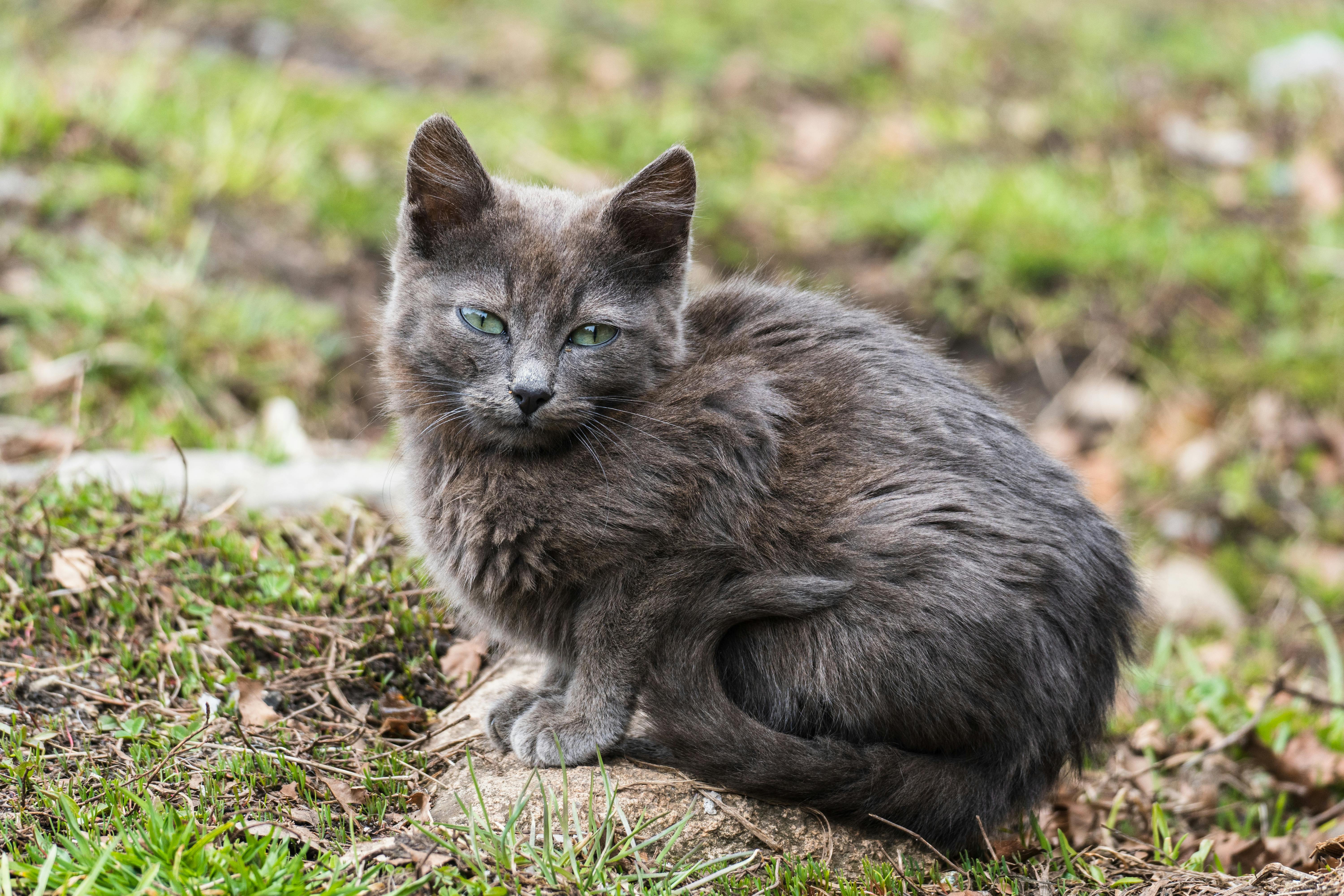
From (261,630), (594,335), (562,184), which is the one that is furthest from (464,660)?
(562,184)

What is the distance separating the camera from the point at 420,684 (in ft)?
9.89

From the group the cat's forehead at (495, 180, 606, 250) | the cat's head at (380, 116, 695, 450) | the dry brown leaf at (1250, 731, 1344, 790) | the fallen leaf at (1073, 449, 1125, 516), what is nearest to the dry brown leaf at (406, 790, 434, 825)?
the cat's head at (380, 116, 695, 450)

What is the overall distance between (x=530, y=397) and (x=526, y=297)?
242mm

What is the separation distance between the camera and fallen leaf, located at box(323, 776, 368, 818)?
240cm

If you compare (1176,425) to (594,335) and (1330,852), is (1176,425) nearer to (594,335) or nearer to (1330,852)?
(1330,852)

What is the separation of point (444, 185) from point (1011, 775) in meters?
1.85

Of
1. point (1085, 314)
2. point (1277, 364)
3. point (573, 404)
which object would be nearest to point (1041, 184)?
point (1085, 314)

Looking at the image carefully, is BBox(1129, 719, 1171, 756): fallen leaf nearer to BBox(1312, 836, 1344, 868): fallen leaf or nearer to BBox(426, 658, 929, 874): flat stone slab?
BBox(1312, 836, 1344, 868): fallen leaf

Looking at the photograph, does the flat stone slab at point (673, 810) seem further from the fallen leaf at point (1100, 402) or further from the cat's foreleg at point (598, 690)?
the fallen leaf at point (1100, 402)

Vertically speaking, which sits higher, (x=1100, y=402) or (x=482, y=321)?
(x=482, y=321)

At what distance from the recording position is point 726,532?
251 centimetres

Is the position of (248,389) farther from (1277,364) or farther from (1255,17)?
(1255,17)

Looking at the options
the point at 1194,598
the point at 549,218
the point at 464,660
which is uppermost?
the point at 549,218

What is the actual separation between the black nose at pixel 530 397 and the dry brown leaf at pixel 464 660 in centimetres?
82
